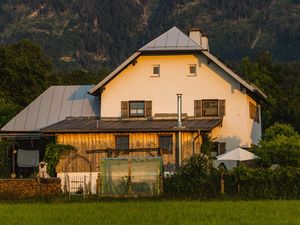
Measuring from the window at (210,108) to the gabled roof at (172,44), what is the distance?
131 inches

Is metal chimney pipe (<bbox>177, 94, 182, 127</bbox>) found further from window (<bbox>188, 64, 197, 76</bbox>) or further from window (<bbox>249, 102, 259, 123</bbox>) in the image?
window (<bbox>249, 102, 259, 123</bbox>)

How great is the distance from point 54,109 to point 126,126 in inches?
328

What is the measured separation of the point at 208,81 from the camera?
173 feet

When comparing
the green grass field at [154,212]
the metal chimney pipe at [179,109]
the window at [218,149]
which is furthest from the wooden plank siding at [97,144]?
the green grass field at [154,212]

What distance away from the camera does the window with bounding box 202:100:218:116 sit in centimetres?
5234

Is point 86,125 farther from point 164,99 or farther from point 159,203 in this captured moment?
point 159,203

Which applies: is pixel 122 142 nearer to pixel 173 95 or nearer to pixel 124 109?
pixel 124 109

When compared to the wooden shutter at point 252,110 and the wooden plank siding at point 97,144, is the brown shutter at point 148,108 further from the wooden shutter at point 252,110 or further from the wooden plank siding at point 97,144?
the wooden shutter at point 252,110

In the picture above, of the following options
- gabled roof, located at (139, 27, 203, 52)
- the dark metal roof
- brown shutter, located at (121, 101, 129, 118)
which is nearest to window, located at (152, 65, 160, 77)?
gabled roof, located at (139, 27, 203, 52)

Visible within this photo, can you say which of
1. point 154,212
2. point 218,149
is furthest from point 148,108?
point 154,212

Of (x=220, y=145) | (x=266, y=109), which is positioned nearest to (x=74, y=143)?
(x=220, y=145)

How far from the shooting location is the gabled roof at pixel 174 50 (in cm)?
5144

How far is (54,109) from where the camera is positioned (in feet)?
185

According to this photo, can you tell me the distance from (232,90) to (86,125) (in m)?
9.18
